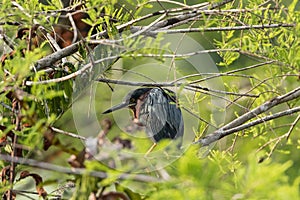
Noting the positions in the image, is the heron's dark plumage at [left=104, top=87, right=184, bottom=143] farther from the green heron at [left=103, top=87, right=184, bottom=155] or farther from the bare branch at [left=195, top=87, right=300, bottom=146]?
the bare branch at [left=195, top=87, right=300, bottom=146]

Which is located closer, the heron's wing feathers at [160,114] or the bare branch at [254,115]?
the bare branch at [254,115]

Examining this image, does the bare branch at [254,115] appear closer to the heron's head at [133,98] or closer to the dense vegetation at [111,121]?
the dense vegetation at [111,121]

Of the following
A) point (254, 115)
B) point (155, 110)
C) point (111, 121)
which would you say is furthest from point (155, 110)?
point (111, 121)

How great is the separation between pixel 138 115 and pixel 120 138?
1.50m

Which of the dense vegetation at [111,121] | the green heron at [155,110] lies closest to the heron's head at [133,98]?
the green heron at [155,110]

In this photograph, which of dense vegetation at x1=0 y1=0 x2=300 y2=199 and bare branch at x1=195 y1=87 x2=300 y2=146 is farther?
bare branch at x1=195 y1=87 x2=300 y2=146

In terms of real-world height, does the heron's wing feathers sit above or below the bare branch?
below

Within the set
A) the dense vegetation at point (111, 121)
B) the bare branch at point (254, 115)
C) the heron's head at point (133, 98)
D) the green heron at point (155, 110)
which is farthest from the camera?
the green heron at point (155, 110)

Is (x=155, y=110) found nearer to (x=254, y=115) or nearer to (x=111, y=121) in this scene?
(x=254, y=115)

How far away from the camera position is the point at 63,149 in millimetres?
740

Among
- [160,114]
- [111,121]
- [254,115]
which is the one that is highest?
[111,121]

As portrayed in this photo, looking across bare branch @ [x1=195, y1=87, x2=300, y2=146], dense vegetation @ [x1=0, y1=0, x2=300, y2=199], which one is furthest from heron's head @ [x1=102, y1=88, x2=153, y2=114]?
bare branch @ [x1=195, y1=87, x2=300, y2=146]

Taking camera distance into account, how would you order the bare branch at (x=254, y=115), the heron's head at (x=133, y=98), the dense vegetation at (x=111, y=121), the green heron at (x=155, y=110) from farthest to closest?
the green heron at (x=155, y=110), the heron's head at (x=133, y=98), the bare branch at (x=254, y=115), the dense vegetation at (x=111, y=121)

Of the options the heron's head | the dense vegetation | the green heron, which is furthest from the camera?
the green heron
